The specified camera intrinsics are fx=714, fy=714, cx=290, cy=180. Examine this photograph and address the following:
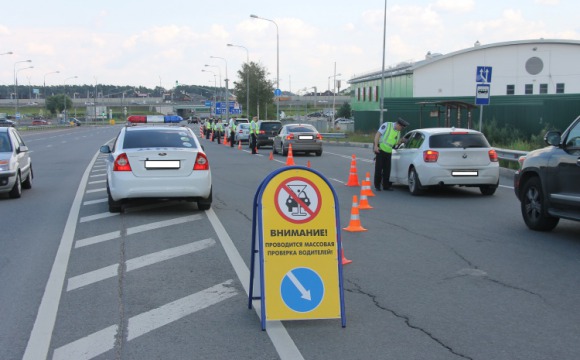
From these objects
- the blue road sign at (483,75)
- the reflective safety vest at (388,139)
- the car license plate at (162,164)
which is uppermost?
the blue road sign at (483,75)

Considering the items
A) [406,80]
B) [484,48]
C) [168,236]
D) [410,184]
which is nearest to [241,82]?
[406,80]

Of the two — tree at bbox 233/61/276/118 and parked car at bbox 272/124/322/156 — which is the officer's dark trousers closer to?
parked car at bbox 272/124/322/156

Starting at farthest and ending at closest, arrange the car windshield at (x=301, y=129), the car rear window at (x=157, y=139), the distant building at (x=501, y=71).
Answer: the distant building at (x=501, y=71), the car windshield at (x=301, y=129), the car rear window at (x=157, y=139)

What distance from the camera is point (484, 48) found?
60.0 m

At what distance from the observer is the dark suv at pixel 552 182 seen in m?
9.59

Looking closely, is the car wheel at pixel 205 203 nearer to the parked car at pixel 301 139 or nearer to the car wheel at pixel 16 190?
the car wheel at pixel 16 190

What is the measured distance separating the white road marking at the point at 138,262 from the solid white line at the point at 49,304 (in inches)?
6.8

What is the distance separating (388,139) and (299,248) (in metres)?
10.8

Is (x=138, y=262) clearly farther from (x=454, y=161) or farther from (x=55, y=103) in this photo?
(x=55, y=103)

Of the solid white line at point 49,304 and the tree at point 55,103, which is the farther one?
the tree at point 55,103

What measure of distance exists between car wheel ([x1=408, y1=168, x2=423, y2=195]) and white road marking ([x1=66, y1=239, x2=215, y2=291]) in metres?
6.91

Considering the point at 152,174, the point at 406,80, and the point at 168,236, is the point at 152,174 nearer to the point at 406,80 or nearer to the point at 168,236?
the point at 168,236

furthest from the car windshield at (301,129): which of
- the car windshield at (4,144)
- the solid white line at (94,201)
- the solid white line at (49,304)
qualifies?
the solid white line at (49,304)

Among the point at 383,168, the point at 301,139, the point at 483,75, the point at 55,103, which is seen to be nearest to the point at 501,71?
the point at 301,139
